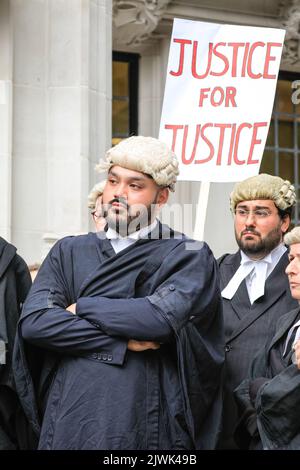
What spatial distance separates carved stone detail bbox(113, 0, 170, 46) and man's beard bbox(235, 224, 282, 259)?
3845 millimetres

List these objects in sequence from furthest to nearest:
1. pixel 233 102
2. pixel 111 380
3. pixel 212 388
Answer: pixel 233 102
pixel 212 388
pixel 111 380

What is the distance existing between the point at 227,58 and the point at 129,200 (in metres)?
2.43

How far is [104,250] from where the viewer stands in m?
5.20

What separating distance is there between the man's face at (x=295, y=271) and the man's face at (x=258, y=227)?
2.07 ft

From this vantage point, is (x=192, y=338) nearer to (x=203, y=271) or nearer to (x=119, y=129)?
(x=203, y=271)

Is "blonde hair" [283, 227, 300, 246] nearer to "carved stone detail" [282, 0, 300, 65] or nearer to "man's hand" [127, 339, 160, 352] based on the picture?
"man's hand" [127, 339, 160, 352]

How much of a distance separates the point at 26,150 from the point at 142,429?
4.13 meters

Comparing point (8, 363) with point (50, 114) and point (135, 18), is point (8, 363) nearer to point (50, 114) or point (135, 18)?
point (50, 114)

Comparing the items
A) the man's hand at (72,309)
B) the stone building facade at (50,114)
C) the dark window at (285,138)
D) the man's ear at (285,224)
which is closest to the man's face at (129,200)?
the man's hand at (72,309)

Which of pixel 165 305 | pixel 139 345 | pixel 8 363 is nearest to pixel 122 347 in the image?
pixel 139 345

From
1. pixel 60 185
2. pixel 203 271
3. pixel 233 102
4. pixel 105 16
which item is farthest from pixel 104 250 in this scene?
pixel 105 16

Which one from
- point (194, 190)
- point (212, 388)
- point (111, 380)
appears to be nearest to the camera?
point (111, 380)

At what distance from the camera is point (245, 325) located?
5.97 meters

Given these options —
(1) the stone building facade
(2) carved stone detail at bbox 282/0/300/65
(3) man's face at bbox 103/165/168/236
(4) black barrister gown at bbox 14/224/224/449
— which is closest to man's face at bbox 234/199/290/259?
(4) black barrister gown at bbox 14/224/224/449
